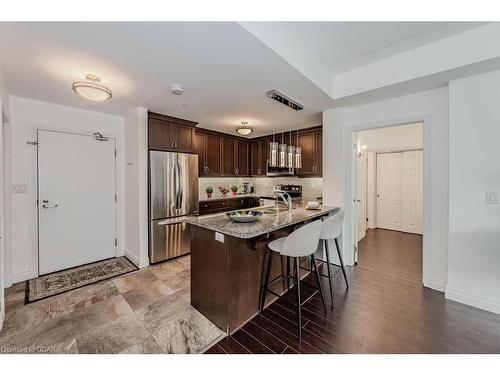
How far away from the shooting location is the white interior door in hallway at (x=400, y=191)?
5.31m

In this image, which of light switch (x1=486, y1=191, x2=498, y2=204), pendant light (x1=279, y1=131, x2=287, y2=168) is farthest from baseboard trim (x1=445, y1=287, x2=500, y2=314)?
pendant light (x1=279, y1=131, x2=287, y2=168)

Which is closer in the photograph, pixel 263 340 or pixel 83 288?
pixel 263 340

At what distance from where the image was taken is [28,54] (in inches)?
74.8

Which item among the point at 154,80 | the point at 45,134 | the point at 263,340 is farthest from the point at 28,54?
the point at 263,340

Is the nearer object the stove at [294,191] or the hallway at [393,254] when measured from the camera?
the hallway at [393,254]

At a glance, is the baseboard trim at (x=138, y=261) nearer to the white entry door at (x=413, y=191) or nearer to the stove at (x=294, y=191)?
the stove at (x=294, y=191)

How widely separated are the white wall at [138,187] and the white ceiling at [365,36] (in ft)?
8.21

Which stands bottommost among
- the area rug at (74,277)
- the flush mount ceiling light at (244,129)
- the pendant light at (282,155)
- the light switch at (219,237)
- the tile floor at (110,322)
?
the tile floor at (110,322)

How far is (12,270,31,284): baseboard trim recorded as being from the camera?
112 inches

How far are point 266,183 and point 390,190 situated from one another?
3289 millimetres

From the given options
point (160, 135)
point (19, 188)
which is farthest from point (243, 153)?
point (19, 188)

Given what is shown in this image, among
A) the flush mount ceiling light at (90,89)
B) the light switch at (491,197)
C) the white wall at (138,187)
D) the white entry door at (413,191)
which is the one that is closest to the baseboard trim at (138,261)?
the white wall at (138,187)

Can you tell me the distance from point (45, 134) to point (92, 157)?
61 cm
